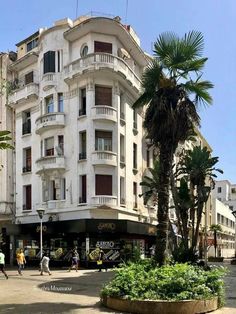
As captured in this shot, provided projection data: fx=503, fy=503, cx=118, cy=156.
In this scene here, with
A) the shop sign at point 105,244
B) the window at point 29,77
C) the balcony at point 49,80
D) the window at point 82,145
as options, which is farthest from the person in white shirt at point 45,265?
the window at point 29,77

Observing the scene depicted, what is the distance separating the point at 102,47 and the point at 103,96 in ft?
12.0

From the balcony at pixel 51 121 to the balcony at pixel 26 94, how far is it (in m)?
2.77

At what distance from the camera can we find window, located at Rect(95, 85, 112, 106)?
121ft

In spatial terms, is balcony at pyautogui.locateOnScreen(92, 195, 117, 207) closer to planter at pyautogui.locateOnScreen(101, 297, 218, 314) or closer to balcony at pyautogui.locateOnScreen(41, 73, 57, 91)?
balcony at pyautogui.locateOnScreen(41, 73, 57, 91)

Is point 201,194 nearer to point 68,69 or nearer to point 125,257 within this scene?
point 125,257

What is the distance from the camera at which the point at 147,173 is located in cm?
4375

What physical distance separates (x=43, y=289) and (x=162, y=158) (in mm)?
7634

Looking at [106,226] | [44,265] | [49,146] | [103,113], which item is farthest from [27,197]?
[44,265]

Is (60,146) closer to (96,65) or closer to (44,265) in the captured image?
(96,65)

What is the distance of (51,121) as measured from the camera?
3831 centimetres

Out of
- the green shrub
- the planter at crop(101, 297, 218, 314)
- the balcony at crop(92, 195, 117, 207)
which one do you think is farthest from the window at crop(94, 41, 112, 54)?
the planter at crop(101, 297, 218, 314)

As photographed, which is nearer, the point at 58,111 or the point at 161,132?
the point at 161,132

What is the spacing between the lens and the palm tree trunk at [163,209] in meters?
15.3

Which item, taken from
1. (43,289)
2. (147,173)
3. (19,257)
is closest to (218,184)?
(147,173)
